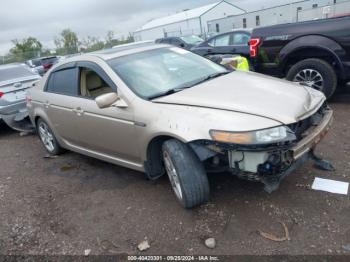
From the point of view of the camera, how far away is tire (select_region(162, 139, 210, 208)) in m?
3.00

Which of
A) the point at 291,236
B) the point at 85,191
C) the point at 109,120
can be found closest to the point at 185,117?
the point at 109,120

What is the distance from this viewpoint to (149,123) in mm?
3244

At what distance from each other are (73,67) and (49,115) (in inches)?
35.6

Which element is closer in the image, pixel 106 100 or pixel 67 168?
pixel 106 100

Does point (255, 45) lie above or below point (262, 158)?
above

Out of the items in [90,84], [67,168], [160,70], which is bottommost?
[67,168]

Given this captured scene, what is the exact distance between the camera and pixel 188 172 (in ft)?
9.84

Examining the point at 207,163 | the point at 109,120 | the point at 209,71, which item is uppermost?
the point at 209,71

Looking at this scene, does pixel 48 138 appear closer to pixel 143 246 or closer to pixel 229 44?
pixel 143 246

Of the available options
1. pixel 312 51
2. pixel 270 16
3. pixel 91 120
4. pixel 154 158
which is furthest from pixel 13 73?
pixel 270 16

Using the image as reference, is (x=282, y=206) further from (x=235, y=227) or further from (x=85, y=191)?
(x=85, y=191)

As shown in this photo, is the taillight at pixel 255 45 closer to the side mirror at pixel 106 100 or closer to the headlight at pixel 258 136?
the side mirror at pixel 106 100

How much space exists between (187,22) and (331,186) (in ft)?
164

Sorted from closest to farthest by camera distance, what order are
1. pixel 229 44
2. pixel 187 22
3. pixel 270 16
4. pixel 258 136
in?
pixel 258 136 < pixel 229 44 < pixel 270 16 < pixel 187 22
